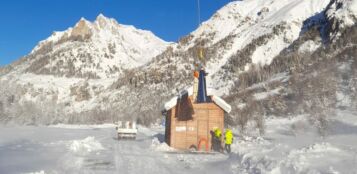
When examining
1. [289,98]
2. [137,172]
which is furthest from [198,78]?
[289,98]

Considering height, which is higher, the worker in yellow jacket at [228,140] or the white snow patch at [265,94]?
the white snow patch at [265,94]

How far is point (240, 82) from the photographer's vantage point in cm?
13588

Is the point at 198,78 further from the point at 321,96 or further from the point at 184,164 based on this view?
the point at 321,96

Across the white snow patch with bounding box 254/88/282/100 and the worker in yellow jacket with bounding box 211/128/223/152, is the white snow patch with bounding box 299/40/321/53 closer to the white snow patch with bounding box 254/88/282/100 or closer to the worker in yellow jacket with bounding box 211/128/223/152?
the white snow patch with bounding box 254/88/282/100

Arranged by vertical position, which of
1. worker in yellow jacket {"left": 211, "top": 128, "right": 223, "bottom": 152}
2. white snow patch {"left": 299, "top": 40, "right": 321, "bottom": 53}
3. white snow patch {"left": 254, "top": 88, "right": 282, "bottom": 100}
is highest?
white snow patch {"left": 299, "top": 40, "right": 321, "bottom": 53}

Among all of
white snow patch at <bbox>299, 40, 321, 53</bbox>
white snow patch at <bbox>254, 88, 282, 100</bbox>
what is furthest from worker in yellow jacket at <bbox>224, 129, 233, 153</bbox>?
white snow patch at <bbox>299, 40, 321, 53</bbox>

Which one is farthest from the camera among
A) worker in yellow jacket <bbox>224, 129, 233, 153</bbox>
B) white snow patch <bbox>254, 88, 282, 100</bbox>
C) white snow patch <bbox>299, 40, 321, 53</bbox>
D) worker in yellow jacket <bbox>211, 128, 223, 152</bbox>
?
white snow patch <bbox>299, 40, 321, 53</bbox>

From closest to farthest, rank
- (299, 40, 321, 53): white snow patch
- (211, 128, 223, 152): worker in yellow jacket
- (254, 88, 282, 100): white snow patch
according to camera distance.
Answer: (211, 128, 223, 152): worker in yellow jacket < (254, 88, 282, 100): white snow patch < (299, 40, 321, 53): white snow patch

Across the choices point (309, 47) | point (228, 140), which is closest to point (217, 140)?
point (228, 140)

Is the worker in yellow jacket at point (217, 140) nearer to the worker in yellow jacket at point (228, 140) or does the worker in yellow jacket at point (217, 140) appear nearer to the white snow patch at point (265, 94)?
the worker in yellow jacket at point (228, 140)

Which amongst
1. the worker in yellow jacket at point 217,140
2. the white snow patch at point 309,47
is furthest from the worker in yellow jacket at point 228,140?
the white snow patch at point 309,47

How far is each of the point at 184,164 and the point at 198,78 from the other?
9888 mm

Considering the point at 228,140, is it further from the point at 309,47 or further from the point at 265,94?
the point at 309,47

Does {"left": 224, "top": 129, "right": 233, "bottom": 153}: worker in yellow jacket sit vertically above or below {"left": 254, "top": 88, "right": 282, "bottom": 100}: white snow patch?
below
